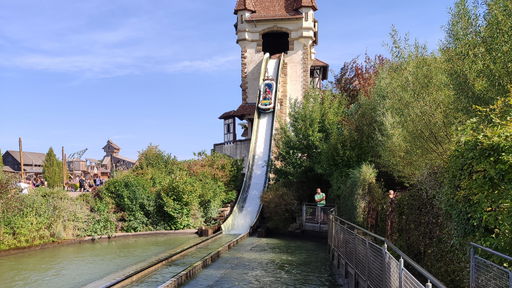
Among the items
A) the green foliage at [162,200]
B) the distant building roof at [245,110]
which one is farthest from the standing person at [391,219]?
the distant building roof at [245,110]

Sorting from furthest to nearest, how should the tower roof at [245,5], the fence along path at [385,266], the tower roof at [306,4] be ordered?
the tower roof at [245,5] → the tower roof at [306,4] → the fence along path at [385,266]

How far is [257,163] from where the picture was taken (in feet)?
103

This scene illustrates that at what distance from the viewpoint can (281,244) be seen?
68.1ft

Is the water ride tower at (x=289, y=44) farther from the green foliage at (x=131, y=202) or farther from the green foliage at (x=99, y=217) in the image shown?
the green foliage at (x=99, y=217)

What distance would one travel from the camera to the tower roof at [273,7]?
135 ft

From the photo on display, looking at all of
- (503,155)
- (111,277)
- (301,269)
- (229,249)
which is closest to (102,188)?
(229,249)

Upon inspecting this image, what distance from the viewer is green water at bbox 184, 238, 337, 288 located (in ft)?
42.6

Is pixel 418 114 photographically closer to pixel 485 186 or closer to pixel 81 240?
pixel 485 186

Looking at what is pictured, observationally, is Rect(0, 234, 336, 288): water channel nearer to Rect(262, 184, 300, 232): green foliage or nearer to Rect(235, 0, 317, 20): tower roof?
Rect(262, 184, 300, 232): green foliage

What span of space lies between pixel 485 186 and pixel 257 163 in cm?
2518

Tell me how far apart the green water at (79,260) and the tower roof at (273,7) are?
24.5 m

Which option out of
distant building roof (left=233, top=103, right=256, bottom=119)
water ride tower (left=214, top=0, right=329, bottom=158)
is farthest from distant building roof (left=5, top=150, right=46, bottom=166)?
distant building roof (left=233, top=103, right=256, bottom=119)

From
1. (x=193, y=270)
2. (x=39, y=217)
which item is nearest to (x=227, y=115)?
(x=39, y=217)

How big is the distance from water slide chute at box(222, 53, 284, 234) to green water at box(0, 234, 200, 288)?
→ 3422 millimetres
